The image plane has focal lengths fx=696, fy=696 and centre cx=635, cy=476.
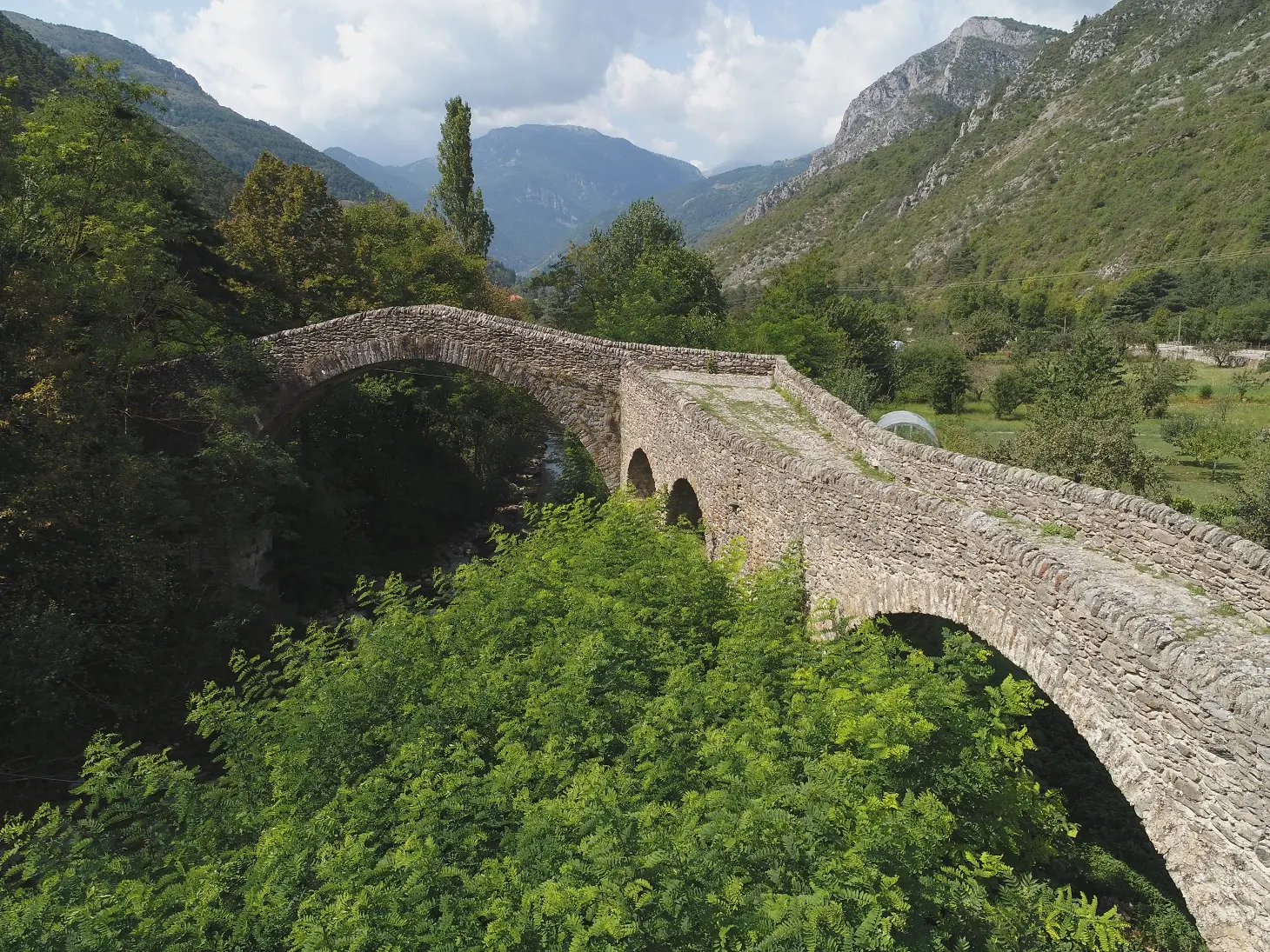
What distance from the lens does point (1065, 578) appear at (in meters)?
4.64

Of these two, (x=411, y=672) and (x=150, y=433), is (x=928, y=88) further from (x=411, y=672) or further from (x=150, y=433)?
(x=411, y=672)

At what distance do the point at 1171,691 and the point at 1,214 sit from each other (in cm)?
1449

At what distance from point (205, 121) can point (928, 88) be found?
500 ft

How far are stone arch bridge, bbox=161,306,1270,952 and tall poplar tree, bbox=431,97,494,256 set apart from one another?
2721cm

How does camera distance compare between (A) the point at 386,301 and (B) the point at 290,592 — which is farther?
(A) the point at 386,301

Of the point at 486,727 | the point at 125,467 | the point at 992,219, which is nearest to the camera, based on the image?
the point at 486,727

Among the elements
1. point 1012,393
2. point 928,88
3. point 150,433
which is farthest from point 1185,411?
point 928,88

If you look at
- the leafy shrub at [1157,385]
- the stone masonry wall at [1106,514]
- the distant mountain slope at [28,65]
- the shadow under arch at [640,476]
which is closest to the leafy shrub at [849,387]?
the shadow under arch at [640,476]

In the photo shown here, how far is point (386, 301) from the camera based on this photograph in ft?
66.8

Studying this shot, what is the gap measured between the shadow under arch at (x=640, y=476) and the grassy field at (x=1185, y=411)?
9.32 metres

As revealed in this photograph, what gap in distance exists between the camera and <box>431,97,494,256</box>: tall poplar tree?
3575 cm

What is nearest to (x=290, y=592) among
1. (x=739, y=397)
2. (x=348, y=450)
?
(x=348, y=450)

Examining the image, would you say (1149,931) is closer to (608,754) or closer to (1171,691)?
(1171,691)

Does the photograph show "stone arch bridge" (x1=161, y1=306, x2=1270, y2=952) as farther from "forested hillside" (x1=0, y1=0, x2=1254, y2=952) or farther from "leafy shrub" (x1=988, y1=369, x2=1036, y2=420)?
"leafy shrub" (x1=988, y1=369, x2=1036, y2=420)
